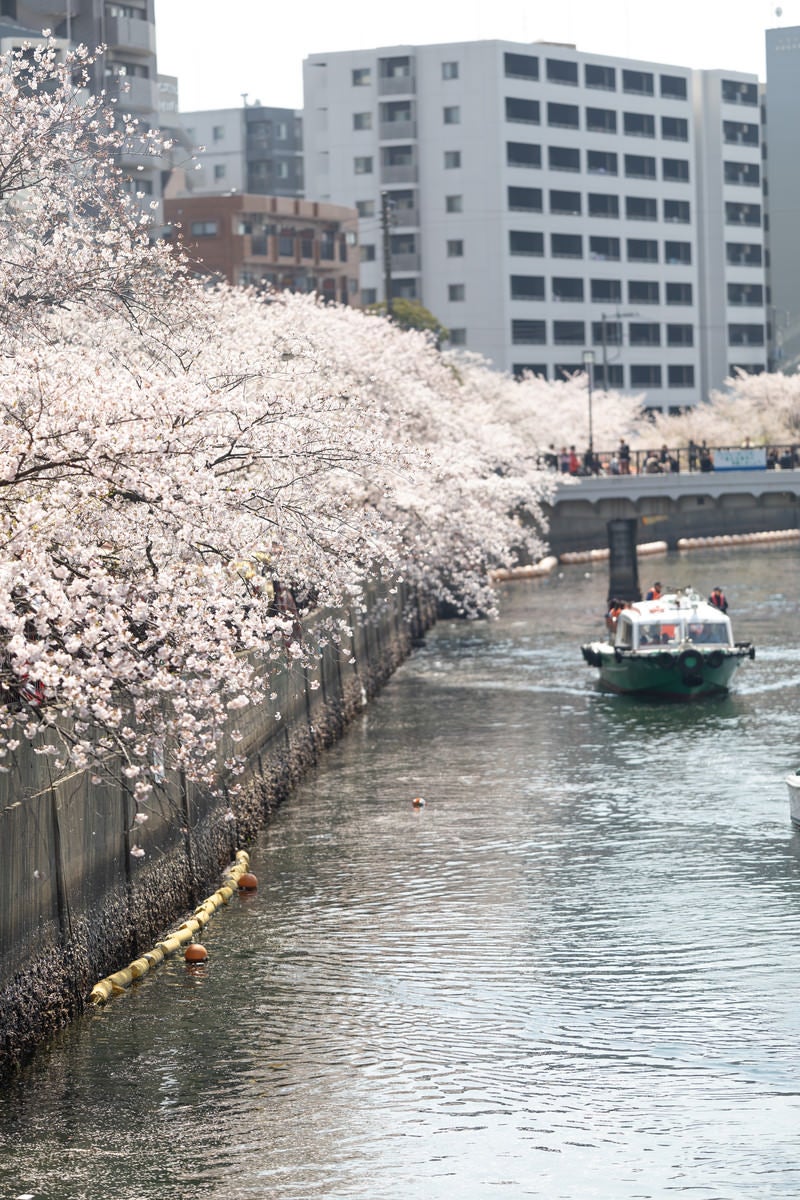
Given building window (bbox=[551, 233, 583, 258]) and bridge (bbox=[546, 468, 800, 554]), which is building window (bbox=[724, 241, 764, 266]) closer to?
building window (bbox=[551, 233, 583, 258])

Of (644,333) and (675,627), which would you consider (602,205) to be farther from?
(675,627)

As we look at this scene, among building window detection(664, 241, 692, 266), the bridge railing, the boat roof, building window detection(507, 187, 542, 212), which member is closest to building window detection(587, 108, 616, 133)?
building window detection(507, 187, 542, 212)

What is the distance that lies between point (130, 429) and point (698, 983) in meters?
9.77

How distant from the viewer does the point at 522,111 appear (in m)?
138

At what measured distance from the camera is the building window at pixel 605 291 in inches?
5605

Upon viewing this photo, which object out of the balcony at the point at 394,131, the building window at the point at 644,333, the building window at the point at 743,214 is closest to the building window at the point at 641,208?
the building window at the point at 644,333

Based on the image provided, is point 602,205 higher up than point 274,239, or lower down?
higher up

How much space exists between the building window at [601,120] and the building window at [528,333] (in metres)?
16.0

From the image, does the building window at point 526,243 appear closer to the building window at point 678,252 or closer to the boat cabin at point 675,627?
the building window at point 678,252

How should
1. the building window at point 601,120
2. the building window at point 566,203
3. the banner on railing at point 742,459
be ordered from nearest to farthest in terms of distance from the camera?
the banner on railing at point 742,459 → the building window at point 566,203 → the building window at point 601,120

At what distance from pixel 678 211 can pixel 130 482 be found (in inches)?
5258

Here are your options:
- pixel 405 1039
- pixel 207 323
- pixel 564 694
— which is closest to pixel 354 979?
pixel 405 1039

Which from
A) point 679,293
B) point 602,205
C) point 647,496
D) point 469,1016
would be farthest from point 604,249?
point 469,1016

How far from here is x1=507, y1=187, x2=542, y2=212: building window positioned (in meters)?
138
